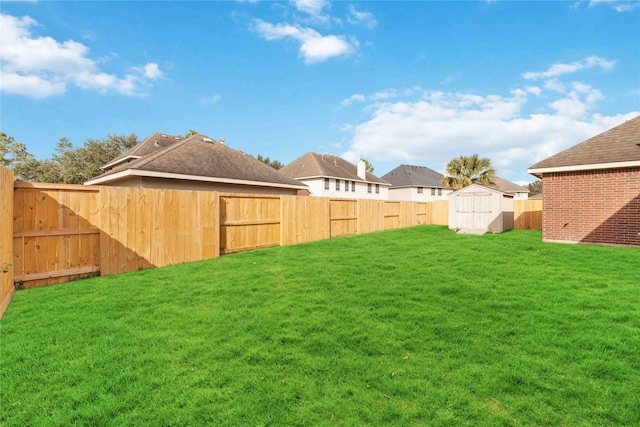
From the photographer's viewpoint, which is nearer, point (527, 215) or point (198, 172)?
point (198, 172)

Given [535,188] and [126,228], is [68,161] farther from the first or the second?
[535,188]

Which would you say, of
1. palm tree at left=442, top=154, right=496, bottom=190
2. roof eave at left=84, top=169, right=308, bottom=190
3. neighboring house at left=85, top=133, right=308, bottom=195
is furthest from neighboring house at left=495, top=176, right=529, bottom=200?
roof eave at left=84, top=169, right=308, bottom=190

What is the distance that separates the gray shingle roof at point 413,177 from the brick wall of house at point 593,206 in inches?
1200

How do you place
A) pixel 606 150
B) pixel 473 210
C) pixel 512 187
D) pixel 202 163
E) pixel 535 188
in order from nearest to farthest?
pixel 606 150 → pixel 202 163 → pixel 473 210 → pixel 512 187 → pixel 535 188

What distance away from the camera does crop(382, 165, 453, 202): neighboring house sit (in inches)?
1697

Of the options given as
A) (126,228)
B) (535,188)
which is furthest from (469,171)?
(535,188)

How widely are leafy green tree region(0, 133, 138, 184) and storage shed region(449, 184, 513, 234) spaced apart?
40437 mm

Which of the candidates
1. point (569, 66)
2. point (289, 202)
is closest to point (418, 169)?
point (569, 66)

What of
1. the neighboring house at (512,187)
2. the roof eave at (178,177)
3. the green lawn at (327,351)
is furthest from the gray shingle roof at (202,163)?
the neighboring house at (512,187)

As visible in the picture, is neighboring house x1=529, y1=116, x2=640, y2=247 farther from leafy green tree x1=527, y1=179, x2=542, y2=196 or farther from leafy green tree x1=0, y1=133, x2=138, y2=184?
leafy green tree x1=527, y1=179, x2=542, y2=196

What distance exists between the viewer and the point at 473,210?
17.2m

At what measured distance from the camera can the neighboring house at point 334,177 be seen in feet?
107

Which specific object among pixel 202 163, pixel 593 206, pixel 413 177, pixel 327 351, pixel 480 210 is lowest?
pixel 327 351

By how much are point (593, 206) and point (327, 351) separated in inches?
519
